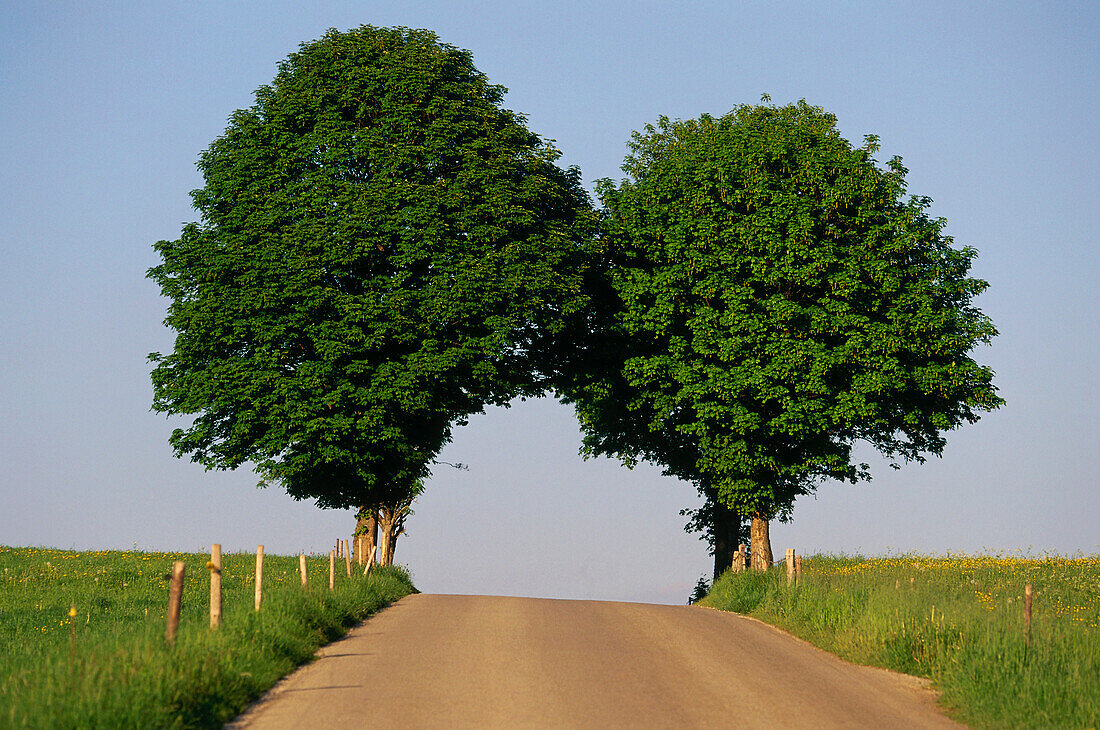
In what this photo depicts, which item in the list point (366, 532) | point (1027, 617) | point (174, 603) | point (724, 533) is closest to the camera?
point (174, 603)

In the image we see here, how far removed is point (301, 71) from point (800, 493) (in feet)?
75.0

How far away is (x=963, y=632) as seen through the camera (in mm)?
16781

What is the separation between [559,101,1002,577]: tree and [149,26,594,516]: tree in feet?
9.91

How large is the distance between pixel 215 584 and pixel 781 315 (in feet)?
69.5

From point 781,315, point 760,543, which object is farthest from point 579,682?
point 760,543

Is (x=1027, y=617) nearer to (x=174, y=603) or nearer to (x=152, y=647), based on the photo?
(x=174, y=603)

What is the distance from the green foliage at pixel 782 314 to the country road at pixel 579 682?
12000 mm

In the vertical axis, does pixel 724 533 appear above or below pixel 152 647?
above

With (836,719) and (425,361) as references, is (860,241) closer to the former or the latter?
(425,361)

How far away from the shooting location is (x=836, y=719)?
1266 centimetres

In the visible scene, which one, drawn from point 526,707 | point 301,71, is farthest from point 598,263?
point 526,707

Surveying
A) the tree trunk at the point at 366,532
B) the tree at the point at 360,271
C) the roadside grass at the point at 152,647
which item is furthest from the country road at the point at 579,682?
the tree trunk at the point at 366,532

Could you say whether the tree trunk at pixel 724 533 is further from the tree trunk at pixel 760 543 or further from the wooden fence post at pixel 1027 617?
the wooden fence post at pixel 1027 617

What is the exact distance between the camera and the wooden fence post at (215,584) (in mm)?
14882
